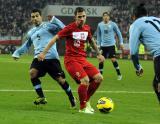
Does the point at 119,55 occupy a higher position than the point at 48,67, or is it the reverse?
the point at 48,67

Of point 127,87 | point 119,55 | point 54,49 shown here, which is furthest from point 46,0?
point 54,49

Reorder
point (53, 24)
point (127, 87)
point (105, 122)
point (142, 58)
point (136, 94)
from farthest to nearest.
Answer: point (142, 58) < point (127, 87) < point (136, 94) < point (53, 24) < point (105, 122)

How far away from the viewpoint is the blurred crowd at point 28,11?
6288 cm

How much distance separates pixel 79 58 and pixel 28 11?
180 feet

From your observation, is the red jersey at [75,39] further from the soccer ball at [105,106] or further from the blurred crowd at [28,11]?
the blurred crowd at [28,11]

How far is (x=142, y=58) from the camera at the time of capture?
4853 centimetres

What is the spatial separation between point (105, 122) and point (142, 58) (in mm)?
38793

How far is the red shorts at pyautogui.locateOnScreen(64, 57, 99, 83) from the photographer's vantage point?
39.6ft

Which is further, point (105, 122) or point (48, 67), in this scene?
point (48, 67)

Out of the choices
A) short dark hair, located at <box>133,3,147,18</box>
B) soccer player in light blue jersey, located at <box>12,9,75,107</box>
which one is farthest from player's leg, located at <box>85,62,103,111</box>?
short dark hair, located at <box>133,3,147,18</box>

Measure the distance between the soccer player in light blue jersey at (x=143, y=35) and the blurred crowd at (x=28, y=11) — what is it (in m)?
49.9

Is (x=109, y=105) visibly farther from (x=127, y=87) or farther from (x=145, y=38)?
(x=127, y=87)

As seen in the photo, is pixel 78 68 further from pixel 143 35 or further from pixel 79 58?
pixel 143 35

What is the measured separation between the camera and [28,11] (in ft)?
219
